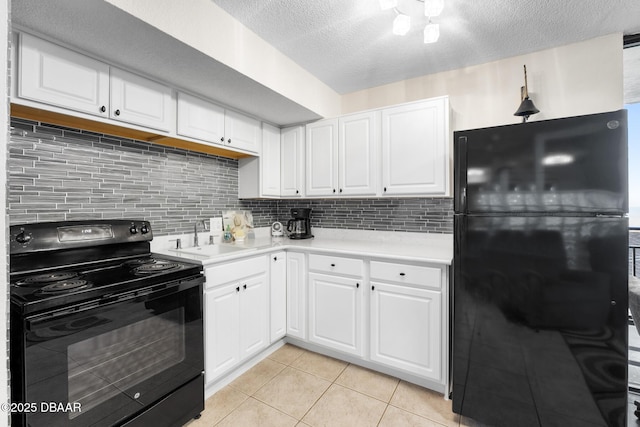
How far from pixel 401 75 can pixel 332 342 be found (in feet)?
7.78

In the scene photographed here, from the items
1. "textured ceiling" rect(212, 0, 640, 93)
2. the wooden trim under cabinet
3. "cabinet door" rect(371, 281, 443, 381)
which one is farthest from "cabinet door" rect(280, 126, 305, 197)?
"cabinet door" rect(371, 281, 443, 381)

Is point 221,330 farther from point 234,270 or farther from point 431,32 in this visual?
point 431,32

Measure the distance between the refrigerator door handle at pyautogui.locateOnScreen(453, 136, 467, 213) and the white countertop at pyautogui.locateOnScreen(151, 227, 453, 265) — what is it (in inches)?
15.9

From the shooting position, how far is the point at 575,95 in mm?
2016

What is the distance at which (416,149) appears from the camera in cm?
227

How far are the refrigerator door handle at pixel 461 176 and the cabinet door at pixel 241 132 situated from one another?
172cm

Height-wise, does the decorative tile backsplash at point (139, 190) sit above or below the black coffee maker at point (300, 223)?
above

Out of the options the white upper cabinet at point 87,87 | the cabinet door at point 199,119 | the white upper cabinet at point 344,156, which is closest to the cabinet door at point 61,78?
the white upper cabinet at point 87,87

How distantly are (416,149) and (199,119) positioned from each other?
1693mm

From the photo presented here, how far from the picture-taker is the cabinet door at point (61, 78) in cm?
134

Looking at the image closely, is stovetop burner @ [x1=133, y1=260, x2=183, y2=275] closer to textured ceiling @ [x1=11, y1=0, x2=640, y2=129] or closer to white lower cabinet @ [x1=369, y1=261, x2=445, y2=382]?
textured ceiling @ [x1=11, y1=0, x2=640, y2=129]

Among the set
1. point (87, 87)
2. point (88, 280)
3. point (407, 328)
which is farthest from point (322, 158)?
point (88, 280)

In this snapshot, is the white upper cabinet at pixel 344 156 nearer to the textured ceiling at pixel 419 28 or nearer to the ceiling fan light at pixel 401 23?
the textured ceiling at pixel 419 28

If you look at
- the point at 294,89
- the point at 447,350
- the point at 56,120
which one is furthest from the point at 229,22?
the point at 447,350
